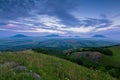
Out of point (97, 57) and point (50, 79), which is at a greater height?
point (50, 79)

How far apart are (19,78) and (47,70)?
3559 mm

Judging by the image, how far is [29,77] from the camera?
384 inches

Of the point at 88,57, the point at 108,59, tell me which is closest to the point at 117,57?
the point at 108,59

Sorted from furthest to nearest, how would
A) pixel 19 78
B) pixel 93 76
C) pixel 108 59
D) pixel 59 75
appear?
pixel 108 59 < pixel 93 76 < pixel 59 75 < pixel 19 78

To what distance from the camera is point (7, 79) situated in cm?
974

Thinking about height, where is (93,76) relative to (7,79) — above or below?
below

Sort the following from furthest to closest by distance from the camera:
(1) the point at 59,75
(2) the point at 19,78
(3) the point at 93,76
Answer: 1. (3) the point at 93,76
2. (1) the point at 59,75
3. (2) the point at 19,78

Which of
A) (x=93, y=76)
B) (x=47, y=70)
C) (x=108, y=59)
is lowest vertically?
(x=108, y=59)

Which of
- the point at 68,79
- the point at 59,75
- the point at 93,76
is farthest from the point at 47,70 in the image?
the point at 93,76

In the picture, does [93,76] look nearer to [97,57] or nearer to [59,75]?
[59,75]

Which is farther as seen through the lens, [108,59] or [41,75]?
[108,59]

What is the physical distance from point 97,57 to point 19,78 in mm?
104571

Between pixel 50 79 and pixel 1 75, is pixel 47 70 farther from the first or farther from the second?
pixel 1 75

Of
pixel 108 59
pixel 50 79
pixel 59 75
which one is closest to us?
pixel 50 79
